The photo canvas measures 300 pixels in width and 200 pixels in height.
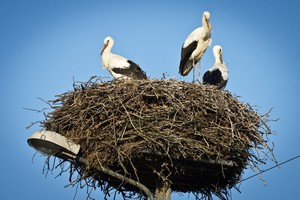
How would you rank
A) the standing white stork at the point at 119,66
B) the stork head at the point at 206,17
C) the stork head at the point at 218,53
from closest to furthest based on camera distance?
the standing white stork at the point at 119,66 → the stork head at the point at 206,17 → the stork head at the point at 218,53

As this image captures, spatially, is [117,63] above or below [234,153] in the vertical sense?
above

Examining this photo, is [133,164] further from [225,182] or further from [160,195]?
[225,182]

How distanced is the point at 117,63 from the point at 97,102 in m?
3.16

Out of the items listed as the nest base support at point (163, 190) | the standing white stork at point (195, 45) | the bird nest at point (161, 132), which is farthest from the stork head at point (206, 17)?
the nest base support at point (163, 190)

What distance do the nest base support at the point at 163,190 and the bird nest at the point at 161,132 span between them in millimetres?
78

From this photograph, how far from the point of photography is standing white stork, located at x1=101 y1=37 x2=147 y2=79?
32.7 feet

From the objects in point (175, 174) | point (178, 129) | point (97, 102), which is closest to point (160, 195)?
point (175, 174)

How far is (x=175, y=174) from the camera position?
705 centimetres

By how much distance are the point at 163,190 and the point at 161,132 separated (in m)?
0.65

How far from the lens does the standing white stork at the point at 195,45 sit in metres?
11.1

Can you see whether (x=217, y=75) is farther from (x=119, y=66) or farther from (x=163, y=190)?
(x=163, y=190)

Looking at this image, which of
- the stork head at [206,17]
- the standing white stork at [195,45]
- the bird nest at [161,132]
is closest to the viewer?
the bird nest at [161,132]

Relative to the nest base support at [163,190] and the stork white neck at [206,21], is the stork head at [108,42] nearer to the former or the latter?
the stork white neck at [206,21]

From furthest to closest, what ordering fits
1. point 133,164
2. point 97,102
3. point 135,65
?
1. point 135,65
2. point 97,102
3. point 133,164
